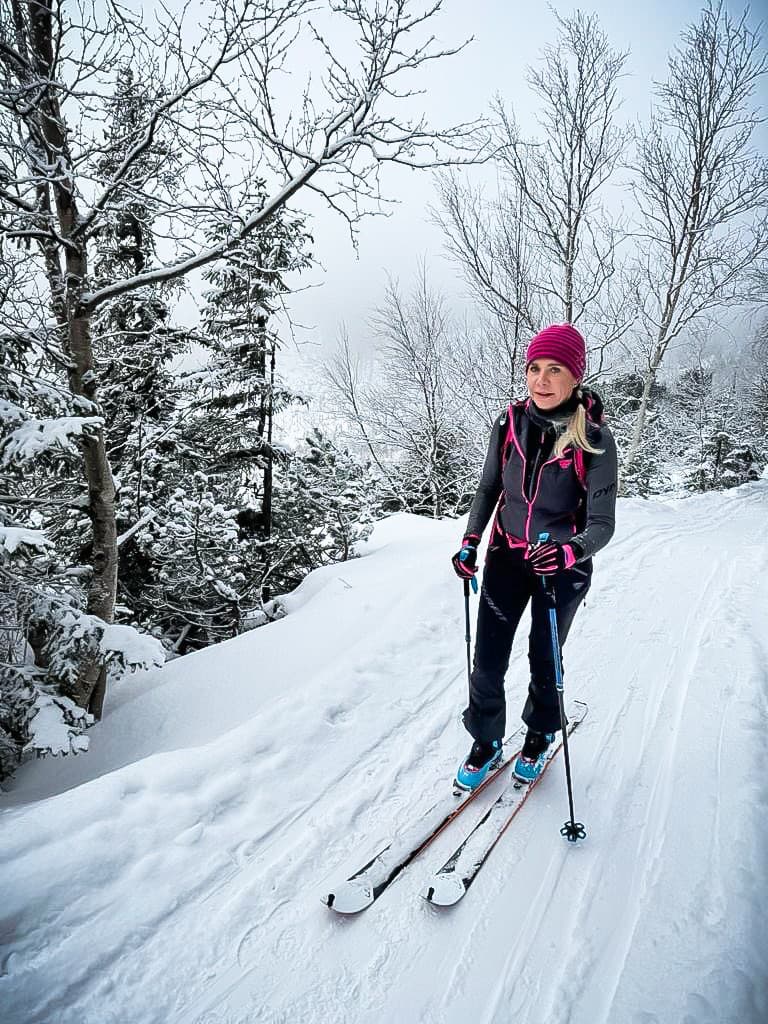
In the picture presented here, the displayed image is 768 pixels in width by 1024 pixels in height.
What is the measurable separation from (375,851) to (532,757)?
39.6 inches

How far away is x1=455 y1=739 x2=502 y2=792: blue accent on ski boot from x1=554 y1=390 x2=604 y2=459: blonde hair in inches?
66.5

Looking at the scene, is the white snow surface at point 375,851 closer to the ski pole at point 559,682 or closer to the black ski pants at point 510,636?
the ski pole at point 559,682

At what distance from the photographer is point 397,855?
7.25 feet

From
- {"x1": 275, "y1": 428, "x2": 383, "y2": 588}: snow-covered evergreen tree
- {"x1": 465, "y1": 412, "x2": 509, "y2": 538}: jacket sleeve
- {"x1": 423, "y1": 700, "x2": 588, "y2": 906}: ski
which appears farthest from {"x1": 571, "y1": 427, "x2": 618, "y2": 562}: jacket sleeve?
{"x1": 275, "y1": 428, "x2": 383, "y2": 588}: snow-covered evergreen tree

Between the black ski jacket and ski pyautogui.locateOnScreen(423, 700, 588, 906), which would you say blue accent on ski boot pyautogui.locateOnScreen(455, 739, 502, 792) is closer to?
ski pyautogui.locateOnScreen(423, 700, 588, 906)

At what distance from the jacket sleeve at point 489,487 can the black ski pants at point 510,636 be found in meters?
0.21

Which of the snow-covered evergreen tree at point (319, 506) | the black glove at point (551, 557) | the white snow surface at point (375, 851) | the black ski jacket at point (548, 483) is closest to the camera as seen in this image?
the white snow surface at point (375, 851)

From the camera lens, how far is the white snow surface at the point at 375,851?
5.54 ft

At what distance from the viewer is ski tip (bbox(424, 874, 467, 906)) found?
77.9 inches

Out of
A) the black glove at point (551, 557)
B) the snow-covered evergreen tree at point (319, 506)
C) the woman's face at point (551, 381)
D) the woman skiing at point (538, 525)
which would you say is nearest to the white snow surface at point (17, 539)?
the woman skiing at point (538, 525)

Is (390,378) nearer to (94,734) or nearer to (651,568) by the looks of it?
(651,568)

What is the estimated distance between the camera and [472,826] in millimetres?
2422

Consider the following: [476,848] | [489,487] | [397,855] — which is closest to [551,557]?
[489,487]

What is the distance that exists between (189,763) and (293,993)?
4.38ft
